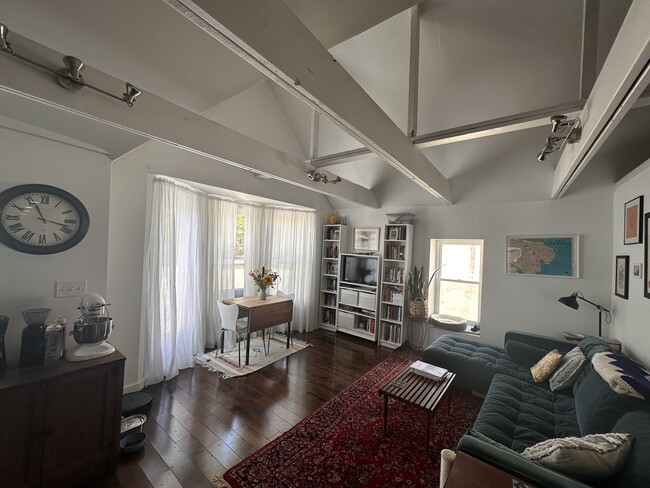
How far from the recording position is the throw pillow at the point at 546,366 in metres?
2.35

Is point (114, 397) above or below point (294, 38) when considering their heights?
below

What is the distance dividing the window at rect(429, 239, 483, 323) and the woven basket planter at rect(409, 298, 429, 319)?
387 mm

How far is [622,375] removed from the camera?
1.56 metres

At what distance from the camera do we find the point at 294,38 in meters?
1.06

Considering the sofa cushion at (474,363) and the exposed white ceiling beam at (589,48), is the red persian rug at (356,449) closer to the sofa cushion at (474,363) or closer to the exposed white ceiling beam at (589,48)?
Answer: the sofa cushion at (474,363)

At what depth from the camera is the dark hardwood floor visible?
1763mm

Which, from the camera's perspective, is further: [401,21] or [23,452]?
[401,21]

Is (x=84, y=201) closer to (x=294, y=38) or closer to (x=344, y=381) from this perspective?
(x=294, y=38)

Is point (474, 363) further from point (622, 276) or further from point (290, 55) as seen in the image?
point (290, 55)

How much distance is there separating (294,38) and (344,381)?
322 centimetres

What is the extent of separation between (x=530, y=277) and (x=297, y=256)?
3.52m

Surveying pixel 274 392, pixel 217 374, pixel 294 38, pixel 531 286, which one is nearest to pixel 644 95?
pixel 294 38

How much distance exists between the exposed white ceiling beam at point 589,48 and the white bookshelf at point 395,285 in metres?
2.71

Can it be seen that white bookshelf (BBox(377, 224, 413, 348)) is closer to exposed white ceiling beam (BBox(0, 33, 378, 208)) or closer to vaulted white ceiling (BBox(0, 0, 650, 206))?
vaulted white ceiling (BBox(0, 0, 650, 206))
